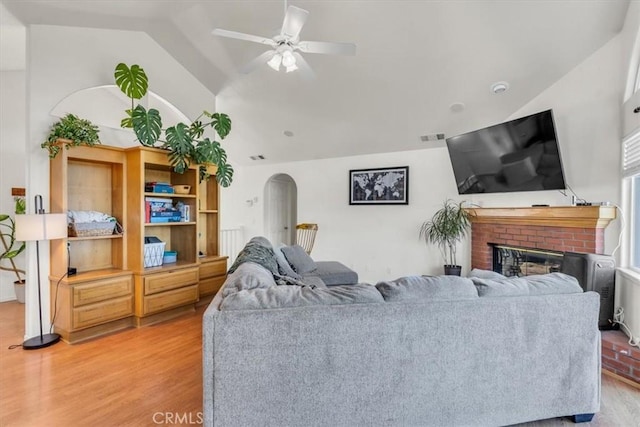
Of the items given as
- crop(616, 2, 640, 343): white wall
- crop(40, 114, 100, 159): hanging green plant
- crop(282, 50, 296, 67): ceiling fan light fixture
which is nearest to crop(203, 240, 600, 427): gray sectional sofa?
crop(616, 2, 640, 343): white wall

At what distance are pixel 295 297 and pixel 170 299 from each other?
2.60 meters

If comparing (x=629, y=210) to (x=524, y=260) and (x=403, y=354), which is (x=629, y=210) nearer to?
(x=524, y=260)

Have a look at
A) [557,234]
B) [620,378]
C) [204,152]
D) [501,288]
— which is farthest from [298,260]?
[620,378]

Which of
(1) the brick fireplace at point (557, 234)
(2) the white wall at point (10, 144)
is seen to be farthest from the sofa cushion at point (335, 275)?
(2) the white wall at point (10, 144)

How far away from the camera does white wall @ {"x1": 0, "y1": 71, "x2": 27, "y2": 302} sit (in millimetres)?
4137

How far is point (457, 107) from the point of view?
410 centimetres

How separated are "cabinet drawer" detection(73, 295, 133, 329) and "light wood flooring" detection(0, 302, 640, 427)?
0.19 m

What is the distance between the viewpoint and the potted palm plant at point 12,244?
405 centimetres

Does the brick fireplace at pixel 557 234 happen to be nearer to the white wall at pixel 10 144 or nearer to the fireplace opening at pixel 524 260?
the fireplace opening at pixel 524 260

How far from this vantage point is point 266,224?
692cm

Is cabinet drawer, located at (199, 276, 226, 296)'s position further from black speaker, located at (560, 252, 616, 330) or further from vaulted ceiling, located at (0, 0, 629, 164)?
black speaker, located at (560, 252, 616, 330)

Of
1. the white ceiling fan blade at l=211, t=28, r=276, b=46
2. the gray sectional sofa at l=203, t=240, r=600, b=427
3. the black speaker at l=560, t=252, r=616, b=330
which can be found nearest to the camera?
the gray sectional sofa at l=203, t=240, r=600, b=427

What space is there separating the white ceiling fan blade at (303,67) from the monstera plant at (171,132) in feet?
5.08

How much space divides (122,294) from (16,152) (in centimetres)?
280
